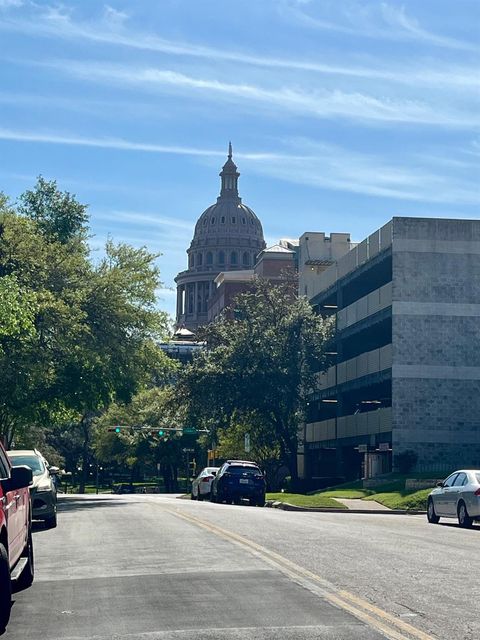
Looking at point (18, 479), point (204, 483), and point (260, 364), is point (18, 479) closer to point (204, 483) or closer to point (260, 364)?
point (204, 483)

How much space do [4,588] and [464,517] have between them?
64.6 ft

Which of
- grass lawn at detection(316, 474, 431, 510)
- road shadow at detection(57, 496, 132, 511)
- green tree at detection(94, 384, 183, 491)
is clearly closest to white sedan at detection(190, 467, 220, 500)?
road shadow at detection(57, 496, 132, 511)

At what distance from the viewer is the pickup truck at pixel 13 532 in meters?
10.0

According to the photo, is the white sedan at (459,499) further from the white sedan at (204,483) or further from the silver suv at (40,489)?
the white sedan at (204,483)

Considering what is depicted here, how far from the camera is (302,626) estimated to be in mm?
10117

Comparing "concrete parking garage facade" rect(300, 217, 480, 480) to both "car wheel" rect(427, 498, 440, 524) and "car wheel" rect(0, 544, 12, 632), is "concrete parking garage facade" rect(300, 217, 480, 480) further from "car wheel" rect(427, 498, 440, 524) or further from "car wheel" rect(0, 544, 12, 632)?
"car wheel" rect(0, 544, 12, 632)

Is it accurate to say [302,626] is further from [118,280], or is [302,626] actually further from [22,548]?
[118,280]

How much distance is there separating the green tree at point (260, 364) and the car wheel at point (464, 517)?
34.0 meters

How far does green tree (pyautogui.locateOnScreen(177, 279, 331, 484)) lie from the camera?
62.5m

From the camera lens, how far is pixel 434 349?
2244 inches

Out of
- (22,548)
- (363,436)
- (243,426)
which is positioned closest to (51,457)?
(243,426)

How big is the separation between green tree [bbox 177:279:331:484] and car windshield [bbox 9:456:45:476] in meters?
37.7

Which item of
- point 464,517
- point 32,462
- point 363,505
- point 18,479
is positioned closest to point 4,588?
point 18,479

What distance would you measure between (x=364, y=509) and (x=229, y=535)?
21920 mm
